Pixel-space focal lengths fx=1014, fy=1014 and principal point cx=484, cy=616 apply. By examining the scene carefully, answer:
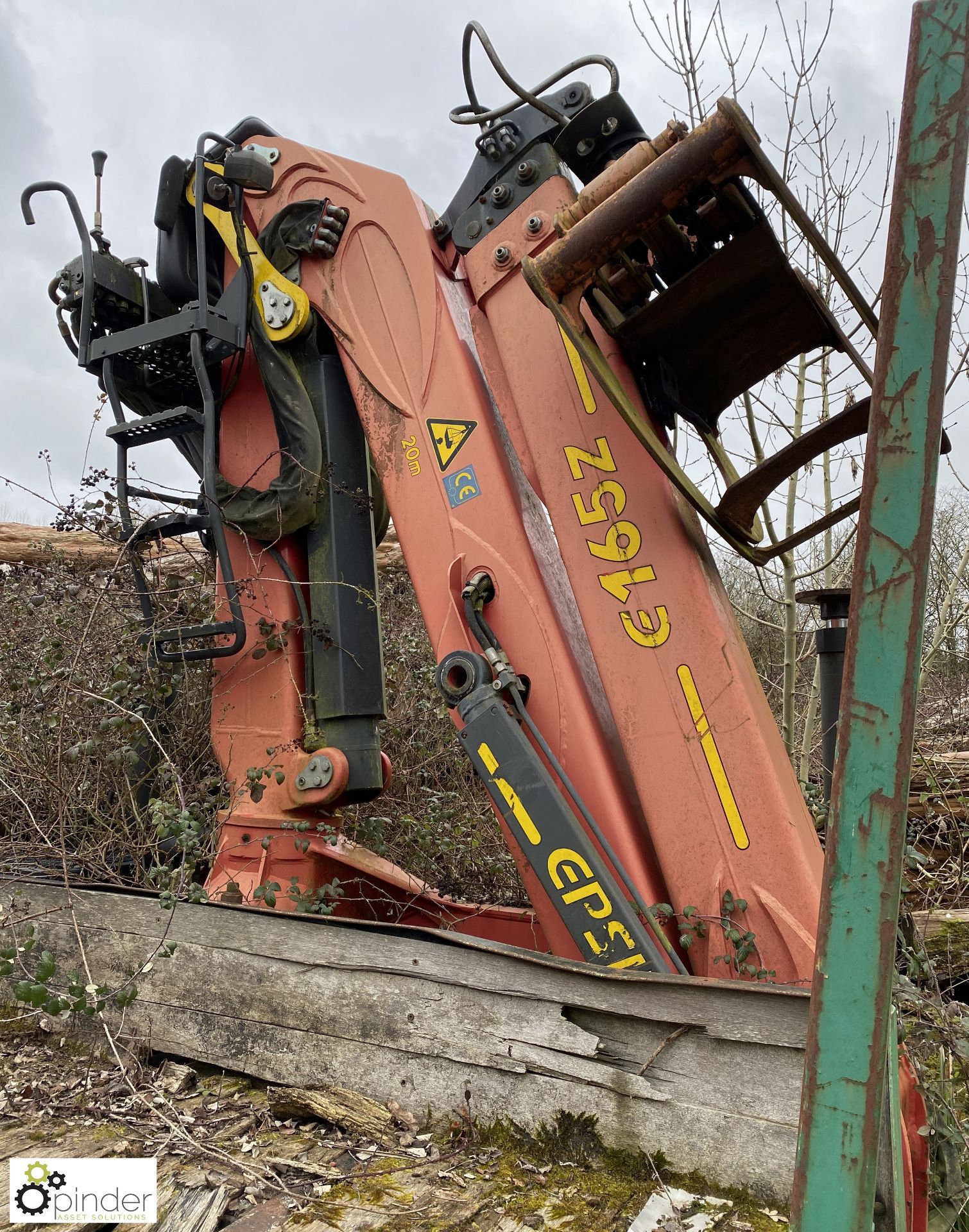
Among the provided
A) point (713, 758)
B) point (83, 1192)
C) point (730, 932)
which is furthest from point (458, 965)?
point (83, 1192)

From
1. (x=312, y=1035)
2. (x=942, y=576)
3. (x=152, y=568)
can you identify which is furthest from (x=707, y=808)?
(x=942, y=576)

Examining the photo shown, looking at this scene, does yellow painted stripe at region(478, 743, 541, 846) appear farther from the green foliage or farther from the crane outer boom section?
the green foliage

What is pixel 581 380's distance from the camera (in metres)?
2.53

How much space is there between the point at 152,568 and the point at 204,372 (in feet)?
3.28

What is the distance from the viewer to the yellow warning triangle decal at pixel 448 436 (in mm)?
2697

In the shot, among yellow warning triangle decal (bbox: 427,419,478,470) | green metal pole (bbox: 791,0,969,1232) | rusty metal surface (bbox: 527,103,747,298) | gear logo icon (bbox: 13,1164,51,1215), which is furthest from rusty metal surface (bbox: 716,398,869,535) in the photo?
gear logo icon (bbox: 13,1164,51,1215)

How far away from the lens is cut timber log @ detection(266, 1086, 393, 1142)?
221 cm

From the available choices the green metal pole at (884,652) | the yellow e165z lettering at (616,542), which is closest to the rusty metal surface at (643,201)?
the yellow e165z lettering at (616,542)

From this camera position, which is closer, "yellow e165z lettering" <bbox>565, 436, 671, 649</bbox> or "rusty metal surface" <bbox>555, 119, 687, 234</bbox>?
"rusty metal surface" <bbox>555, 119, 687, 234</bbox>

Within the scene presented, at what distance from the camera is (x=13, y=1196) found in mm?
1978

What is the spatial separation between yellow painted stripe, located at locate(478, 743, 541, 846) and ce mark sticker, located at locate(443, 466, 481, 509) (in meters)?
Answer: 0.66

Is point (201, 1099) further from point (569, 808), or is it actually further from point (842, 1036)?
point (842, 1036)

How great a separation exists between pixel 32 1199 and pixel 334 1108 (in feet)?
2.03

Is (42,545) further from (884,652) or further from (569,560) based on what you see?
(884,652)
